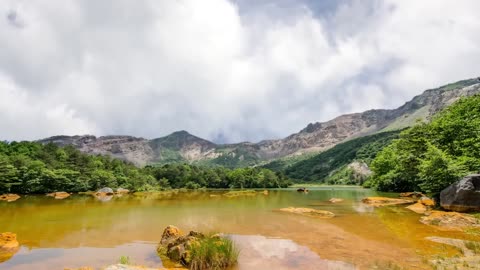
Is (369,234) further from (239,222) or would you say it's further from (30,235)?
(30,235)

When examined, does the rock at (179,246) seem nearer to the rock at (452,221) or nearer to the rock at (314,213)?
the rock at (452,221)

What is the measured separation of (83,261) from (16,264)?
8.65 feet

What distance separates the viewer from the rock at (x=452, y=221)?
20.3 m

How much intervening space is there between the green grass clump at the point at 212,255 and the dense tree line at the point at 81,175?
68730 millimetres

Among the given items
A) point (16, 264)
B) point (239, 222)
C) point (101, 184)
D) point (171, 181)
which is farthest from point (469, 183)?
point (171, 181)

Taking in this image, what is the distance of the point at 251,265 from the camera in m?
13.1

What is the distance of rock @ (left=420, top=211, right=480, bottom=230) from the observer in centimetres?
2033

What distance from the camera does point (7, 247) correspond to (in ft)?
50.3

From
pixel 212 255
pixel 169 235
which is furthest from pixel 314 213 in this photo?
pixel 212 255

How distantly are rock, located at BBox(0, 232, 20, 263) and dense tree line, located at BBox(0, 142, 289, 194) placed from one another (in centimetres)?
5944

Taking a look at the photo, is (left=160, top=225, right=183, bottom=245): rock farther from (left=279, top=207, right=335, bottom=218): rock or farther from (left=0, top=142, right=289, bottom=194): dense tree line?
(left=0, top=142, right=289, bottom=194): dense tree line

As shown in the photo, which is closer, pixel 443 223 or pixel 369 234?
pixel 369 234

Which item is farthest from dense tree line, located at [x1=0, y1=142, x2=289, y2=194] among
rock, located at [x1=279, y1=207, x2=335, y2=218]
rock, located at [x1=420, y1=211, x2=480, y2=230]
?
rock, located at [x1=420, y1=211, x2=480, y2=230]

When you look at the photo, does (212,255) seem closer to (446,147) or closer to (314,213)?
(314,213)
